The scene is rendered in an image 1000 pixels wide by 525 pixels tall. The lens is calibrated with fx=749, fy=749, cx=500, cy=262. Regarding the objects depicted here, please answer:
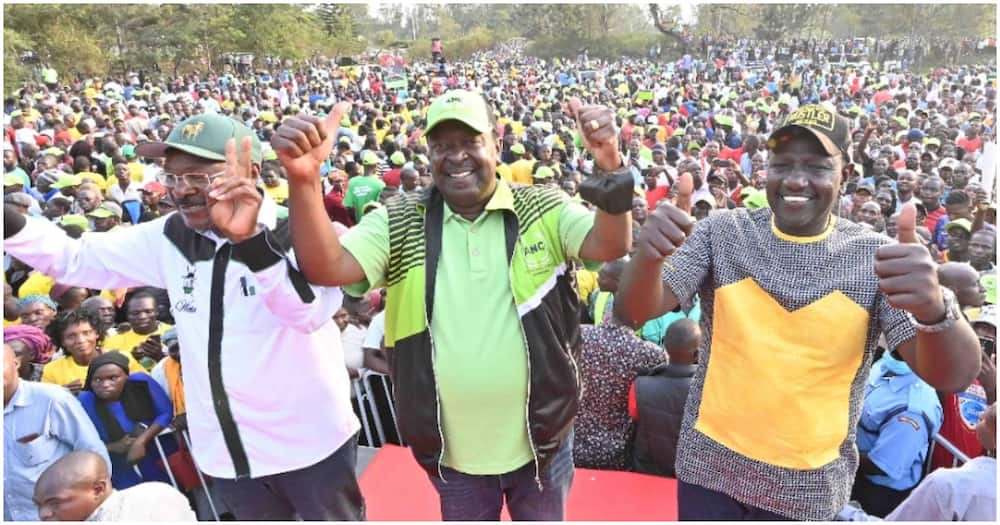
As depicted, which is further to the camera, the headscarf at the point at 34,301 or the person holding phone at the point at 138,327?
the headscarf at the point at 34,301

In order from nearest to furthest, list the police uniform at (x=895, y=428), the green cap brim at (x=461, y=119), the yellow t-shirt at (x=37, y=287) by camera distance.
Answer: the green cap brim at (x=461, y=119)
the police uniform at (x=895, y=428)
the yellow t-shirt at (x=37, y=287)

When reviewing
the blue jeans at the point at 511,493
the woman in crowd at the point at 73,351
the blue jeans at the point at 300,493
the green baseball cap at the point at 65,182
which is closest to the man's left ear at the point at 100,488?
the blue jeans at the point at 300,493

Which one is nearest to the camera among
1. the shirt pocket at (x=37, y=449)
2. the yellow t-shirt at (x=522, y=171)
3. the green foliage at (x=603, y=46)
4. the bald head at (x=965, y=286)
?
the shirt pocket at (x=37, y=449)

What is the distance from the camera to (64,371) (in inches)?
168

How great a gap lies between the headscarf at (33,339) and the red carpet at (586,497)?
2199 mm

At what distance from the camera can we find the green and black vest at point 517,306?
1.94m

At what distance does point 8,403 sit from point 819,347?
116 inches

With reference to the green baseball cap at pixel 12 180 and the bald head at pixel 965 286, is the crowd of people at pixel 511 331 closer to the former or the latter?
the bald head at pixel 965 286

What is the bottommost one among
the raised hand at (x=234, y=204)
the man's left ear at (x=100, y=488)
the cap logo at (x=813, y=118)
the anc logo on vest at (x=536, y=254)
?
the man's left ear at (x=100, y=488)

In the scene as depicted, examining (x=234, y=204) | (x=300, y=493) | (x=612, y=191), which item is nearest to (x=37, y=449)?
(x=300, y=493)

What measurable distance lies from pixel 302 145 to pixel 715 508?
141 centimetres

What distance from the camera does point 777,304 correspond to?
6.02ft

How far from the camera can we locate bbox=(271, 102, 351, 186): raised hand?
1.71 meters

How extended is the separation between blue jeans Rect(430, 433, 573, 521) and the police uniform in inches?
62.2
